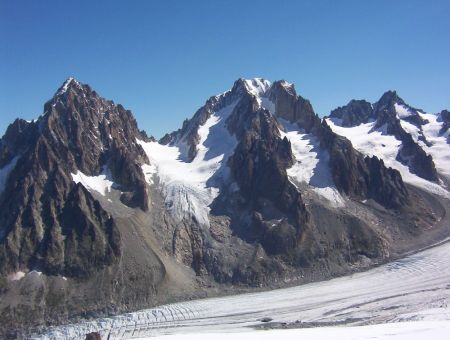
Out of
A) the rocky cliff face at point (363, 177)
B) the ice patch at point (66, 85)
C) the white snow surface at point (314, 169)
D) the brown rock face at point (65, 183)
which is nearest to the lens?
the brown rock face at point (65, 183)

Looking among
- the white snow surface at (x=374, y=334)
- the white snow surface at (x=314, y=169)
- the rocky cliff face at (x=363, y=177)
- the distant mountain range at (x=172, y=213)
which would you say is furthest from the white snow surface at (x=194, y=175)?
the white snow surface at (x=374, y=334)

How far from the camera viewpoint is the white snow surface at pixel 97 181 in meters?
143

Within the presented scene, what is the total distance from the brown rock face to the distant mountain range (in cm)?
38

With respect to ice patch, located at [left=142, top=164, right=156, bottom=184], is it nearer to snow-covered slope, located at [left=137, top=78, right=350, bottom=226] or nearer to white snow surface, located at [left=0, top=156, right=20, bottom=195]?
snow-covered slope, located at [left=137, top=78, right=350, bottom=226]

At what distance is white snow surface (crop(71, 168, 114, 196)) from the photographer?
143 metres

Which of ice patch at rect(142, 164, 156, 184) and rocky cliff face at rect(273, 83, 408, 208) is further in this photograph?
ice patch at rect(142, 164, 156, 184)


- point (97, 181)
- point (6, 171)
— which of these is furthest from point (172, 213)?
point (6, 171)

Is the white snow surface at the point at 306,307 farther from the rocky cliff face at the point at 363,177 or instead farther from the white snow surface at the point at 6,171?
the white snow surface at the point at 6,171

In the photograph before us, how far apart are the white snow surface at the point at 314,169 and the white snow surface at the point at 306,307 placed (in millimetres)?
37797

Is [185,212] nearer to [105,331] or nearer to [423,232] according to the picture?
[105,331]

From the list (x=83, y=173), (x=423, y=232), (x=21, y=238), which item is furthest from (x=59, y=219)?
(x=423, y=232)

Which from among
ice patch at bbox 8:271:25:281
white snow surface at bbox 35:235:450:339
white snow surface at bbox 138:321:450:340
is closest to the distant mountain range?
ice patch at bbox 8:271:25:281

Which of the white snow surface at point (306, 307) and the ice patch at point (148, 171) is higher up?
the ice patch at point (148, 171)

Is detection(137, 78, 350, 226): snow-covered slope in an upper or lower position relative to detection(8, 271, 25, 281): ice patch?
upper
